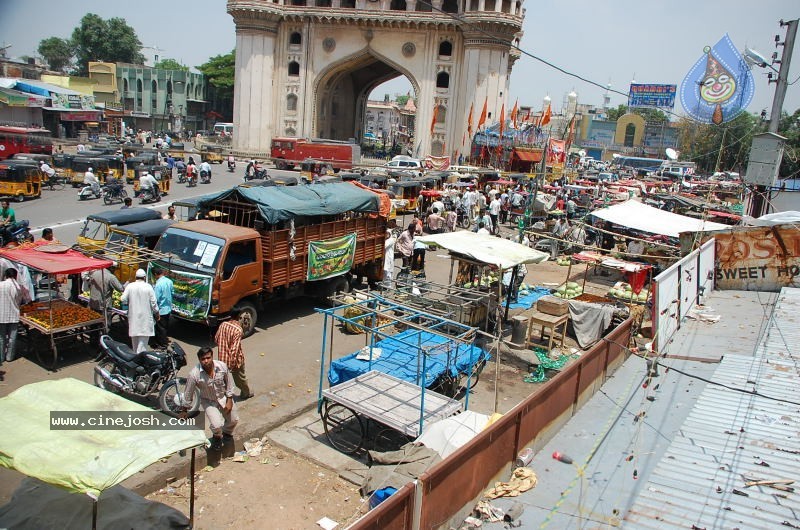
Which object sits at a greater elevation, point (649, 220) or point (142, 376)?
point (649, 220)

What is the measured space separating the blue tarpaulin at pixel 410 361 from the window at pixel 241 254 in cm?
315

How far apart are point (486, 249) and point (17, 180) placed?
19193 millimetres

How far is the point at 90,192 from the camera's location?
76.9 ft

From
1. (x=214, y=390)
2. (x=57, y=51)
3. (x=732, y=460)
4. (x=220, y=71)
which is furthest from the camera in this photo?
(x=57, y=51)

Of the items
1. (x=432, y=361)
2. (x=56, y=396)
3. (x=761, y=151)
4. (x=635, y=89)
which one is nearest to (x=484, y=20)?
(x=761, y=151)

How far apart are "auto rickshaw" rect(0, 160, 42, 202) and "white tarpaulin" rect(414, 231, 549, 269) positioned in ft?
59.1

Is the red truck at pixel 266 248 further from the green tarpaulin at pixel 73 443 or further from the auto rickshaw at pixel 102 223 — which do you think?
the green tarpaulin at pixel 73 443

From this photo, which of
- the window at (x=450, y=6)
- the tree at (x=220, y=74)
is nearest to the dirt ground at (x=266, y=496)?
the window at (x=450, y=6)

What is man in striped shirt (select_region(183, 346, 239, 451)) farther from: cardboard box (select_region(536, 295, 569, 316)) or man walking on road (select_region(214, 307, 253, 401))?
cardboard box (select_region(536, 295, 569, 316))

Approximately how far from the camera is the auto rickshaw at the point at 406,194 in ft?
79.5

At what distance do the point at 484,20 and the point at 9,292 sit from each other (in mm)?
42440

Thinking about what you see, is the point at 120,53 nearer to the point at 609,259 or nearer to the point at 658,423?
the point at 609,259

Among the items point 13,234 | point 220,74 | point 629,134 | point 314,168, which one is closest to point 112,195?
point 13,234

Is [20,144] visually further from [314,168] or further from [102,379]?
[102,379]
